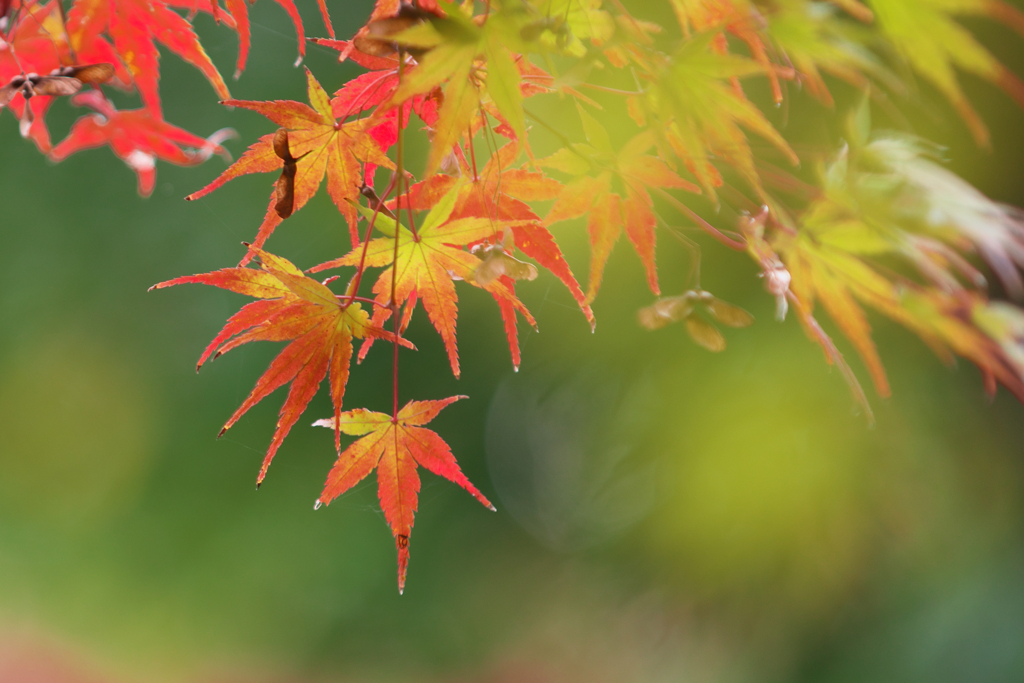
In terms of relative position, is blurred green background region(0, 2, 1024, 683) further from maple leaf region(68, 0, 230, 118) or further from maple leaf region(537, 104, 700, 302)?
maple leaf region(537, 104, 700, 302)

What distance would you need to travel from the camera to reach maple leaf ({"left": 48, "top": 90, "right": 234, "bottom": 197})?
87cm

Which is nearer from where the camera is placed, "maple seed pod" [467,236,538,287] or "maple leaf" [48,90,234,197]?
"maple seed pod" [467,236,538,287]

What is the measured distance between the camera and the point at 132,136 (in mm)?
941

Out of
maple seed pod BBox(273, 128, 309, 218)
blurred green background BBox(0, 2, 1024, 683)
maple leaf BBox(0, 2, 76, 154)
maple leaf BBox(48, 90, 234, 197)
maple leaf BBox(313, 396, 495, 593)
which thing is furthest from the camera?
blurred green background BBox(0, 2, 1024, 683)

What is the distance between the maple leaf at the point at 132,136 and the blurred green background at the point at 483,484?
4.31 ft

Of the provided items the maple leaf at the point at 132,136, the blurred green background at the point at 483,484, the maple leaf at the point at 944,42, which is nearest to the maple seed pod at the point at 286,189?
the maple leaf at the point at 944,42

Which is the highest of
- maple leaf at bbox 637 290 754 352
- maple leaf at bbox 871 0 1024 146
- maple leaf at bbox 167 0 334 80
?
maple leaf at bbox 871 0 1024 146

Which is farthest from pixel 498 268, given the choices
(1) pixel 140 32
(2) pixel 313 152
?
(1) pixel 140 32

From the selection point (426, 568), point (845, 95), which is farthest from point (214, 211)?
point (845, 95)

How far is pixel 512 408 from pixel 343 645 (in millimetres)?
1170

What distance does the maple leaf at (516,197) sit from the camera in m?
0.50

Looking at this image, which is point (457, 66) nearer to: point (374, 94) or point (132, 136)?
point (374, 94)

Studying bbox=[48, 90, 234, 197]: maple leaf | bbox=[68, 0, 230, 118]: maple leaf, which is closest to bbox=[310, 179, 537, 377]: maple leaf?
bbox=[68, 0, 230, 118]: maple leaf

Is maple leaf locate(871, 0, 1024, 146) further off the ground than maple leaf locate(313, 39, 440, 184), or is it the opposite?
maple leaf locate(871, 0, 1024, 146)
